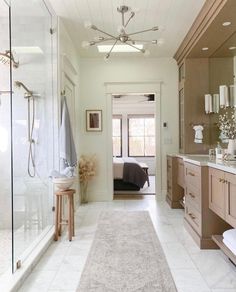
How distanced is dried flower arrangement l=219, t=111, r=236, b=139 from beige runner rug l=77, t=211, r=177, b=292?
5.16 ft

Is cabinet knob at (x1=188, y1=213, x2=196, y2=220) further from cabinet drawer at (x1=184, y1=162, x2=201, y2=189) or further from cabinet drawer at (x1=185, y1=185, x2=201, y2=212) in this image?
cabinet drawer at (x1=184, y1=162, x2=201, y2=189)

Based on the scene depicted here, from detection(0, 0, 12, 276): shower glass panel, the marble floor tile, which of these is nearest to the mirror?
the marble floor tile

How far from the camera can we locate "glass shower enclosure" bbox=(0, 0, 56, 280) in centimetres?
285

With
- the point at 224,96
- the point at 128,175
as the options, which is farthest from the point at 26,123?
the point at 128,175

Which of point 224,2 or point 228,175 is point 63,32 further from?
point 228,175

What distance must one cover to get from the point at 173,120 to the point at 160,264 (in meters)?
3.43

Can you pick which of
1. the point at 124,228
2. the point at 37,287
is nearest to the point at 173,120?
the point at 124,228

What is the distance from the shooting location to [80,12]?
11.8 feet

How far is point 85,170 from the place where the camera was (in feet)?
17.0

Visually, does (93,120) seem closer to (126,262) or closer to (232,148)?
(232,148)

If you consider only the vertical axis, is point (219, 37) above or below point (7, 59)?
above

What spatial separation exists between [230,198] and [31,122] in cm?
226

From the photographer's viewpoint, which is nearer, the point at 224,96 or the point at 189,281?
the point at 189,281

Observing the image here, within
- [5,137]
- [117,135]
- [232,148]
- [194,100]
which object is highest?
[194,100]
